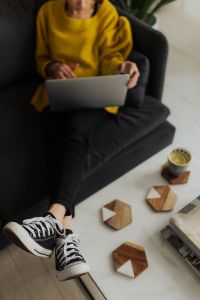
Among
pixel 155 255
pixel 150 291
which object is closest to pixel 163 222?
pixel 155 255

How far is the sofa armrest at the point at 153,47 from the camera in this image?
1.48 m

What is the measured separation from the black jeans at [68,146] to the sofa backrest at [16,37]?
28 centimetres

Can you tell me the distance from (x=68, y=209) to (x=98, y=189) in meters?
0.29

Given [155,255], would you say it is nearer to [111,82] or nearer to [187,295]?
[187,295]

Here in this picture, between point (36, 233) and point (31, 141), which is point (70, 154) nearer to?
point (31, 141)

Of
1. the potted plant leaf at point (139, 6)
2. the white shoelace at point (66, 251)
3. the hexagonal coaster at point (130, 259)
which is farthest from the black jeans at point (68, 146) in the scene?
the potted plant leaf at point (139, 6)

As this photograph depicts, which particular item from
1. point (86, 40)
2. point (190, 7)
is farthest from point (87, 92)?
point (190, 7)

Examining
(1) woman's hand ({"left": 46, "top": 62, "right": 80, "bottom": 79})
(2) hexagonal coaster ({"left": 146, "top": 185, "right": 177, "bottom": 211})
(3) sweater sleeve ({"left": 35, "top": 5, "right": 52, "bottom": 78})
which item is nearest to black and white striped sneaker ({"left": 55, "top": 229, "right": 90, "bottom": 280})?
(2) hexagonal coaster ({"left": 146, "top": 185, "right": 177, "bottom": 211})

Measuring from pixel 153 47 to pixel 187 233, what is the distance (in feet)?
2.63

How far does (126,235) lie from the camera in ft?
4.20

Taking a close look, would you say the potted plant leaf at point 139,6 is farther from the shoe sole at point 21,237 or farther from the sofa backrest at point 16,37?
the shoe sole at point 21,237

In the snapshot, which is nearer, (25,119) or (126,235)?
(126,235)

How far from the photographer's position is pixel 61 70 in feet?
4.48

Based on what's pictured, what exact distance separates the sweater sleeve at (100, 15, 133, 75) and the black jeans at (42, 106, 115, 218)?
0.65 feet
